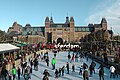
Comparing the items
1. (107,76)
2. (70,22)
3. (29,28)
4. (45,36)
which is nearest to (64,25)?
(70,22)

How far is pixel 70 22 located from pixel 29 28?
2704 centimetres

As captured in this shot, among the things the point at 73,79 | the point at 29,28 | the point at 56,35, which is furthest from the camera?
the point at 29,28

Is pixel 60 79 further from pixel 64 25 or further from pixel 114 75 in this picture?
pixel 64 25

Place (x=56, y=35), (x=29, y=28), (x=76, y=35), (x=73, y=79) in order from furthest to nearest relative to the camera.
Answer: (x=29, y=28) → (x=76, y=35) → (x=56, y=35) → (x=73, y=79)

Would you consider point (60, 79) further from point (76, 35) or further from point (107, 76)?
point (76, 35)

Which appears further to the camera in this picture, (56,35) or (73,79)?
(56,35)

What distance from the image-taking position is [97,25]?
132 m

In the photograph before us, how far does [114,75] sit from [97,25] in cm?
11900

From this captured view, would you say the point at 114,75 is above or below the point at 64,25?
below

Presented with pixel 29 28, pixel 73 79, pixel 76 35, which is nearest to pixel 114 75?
pixel 73 79

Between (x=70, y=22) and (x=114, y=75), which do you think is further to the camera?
(x=70, y=22)

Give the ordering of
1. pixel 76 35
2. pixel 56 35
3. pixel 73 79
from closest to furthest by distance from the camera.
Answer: pixel 73 79 → pixel 56 35 → pixel 76 35

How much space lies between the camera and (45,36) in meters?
127

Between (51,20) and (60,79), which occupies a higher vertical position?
(51,20)
